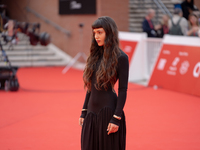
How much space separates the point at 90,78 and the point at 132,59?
23.3 ft

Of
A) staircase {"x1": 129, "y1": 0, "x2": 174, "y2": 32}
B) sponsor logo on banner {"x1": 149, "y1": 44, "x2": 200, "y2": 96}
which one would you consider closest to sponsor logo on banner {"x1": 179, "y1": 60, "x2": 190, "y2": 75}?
sponsor logo on banner {"x1": 149, "y1": 44, "x2": 200, "y2": 96}

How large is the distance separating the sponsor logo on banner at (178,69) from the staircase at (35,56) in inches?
207

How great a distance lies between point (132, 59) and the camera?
997 centimetres

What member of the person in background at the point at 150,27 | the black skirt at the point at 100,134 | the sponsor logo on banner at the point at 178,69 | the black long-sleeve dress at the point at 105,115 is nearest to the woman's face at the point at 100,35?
the black long-sleeve dress at the point at 105,115

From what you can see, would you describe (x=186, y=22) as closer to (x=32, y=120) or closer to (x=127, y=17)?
(x=127, y=17)

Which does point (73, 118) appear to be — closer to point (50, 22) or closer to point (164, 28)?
point (164, 28)

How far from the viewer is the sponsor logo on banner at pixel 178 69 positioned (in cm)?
788

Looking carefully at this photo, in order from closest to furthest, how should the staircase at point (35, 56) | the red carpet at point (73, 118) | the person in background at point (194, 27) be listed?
the red carpet at point (73, 118) < the person in background at point (194, 27) < the staircase at point (35, 56)

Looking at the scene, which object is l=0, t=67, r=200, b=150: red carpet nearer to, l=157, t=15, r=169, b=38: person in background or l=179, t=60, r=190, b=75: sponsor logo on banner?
l=179, t=60, r=190, b=75: sponsor logo on banner

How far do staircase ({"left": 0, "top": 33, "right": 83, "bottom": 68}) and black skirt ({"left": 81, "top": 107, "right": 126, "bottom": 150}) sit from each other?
1065cm

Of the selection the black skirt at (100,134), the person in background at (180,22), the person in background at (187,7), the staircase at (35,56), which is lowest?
the staircase at (35,56)

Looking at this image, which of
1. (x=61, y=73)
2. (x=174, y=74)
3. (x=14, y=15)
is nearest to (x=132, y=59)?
(x=174, y=74)

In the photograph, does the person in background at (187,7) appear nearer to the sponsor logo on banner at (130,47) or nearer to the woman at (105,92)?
the sponsor logo on banner at (130,47)

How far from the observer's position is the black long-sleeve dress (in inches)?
111
